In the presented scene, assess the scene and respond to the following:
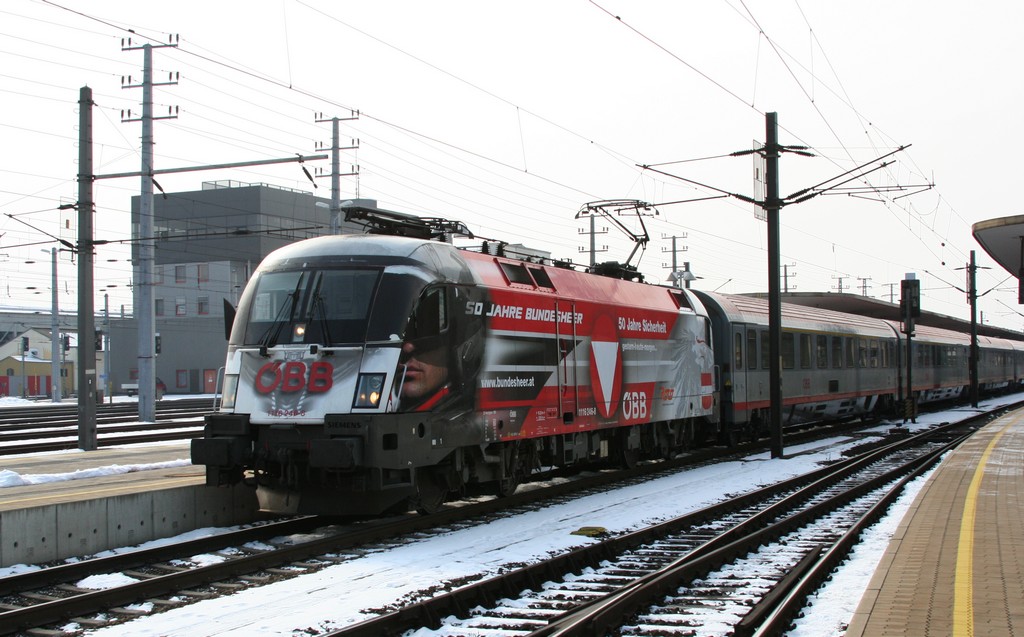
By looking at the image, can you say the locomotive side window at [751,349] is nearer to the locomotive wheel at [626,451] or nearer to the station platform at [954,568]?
the locomotive wheel at [626,451]

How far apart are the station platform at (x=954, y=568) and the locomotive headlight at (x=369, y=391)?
17.4ft

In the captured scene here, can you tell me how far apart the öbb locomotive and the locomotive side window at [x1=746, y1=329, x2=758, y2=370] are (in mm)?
6568

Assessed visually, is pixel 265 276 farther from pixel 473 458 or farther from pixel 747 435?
pixel 747 435

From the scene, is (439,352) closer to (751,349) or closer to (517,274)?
(517,274)

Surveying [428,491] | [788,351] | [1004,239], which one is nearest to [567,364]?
[428,491]

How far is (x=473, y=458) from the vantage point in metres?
12.6

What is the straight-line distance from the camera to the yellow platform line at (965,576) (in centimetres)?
660

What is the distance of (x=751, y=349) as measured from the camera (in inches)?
914

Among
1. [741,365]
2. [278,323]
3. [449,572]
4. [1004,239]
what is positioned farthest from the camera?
[741,365]

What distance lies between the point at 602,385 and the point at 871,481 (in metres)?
4.60

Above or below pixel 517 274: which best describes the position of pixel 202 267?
above

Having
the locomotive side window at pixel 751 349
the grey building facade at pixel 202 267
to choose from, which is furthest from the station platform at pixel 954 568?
the grey building facade at pixel 202 267

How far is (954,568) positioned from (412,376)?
573cm

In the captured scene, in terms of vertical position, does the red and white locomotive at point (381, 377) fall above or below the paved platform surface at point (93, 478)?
above
